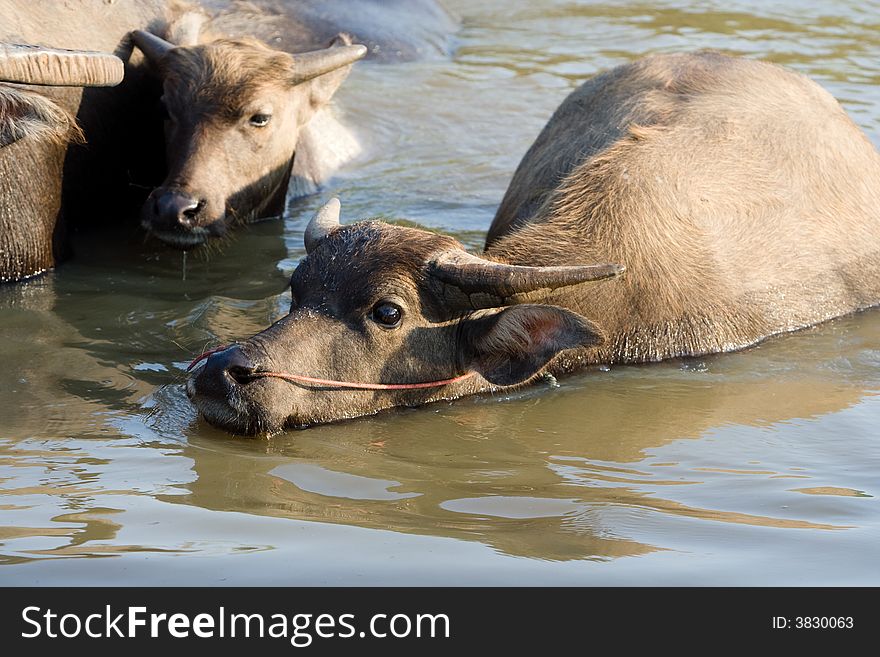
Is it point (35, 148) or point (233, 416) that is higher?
point (35, 148)

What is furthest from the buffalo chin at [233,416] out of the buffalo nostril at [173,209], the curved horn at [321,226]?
the buffalo nostril at [173,209]

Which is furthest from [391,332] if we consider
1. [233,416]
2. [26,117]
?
[26,117]

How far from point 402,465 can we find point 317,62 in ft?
12.6

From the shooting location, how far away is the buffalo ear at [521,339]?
185 inches

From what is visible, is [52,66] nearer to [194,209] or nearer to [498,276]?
[194,209]

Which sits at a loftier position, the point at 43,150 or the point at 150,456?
the point at 43,150

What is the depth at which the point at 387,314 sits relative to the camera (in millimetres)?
4723

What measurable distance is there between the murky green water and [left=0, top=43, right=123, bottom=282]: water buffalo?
178 millimetres

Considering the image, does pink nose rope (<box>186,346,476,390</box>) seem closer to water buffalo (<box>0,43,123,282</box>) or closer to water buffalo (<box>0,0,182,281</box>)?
water buffalo (<box>0,43,123,282</box>)

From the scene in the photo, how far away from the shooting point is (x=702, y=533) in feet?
11.8

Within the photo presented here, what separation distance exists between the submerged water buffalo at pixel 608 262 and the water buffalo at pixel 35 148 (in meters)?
1.15
